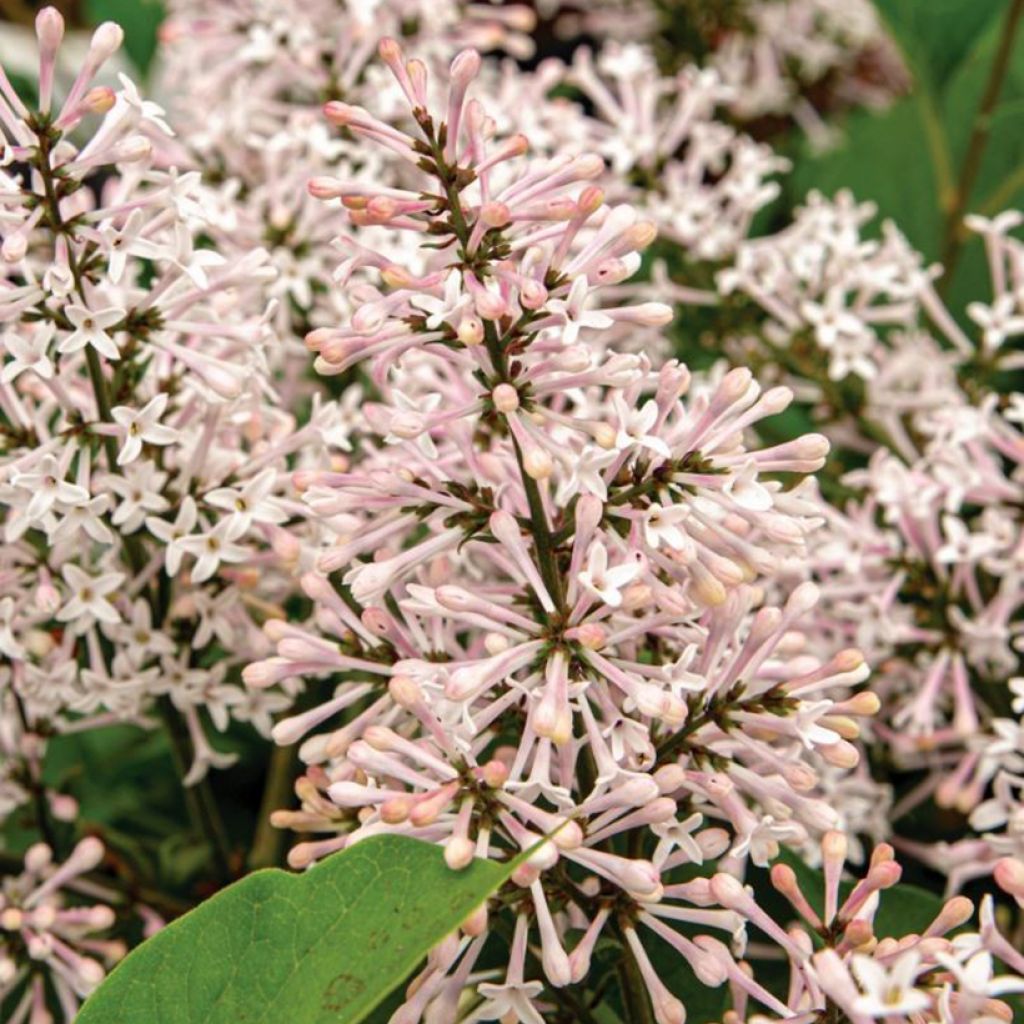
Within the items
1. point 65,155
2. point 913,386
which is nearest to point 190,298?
point 65,155

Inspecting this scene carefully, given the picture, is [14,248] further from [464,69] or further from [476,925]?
[476,925]

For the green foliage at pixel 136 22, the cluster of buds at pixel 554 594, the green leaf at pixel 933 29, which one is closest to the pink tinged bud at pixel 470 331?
the cluster of buds at pixel 554 594

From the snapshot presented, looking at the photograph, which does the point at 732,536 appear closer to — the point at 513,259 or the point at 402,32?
the point at 513,259

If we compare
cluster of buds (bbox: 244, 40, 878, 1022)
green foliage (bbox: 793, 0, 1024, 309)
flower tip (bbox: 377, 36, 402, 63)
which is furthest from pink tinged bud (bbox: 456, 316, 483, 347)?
green foliage (bbox: 793, 0, 1024, 309)

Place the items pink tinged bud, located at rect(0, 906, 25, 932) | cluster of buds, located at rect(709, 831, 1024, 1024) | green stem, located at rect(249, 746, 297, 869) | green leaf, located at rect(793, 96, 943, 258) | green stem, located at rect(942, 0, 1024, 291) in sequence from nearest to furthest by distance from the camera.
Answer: cluster of buds, located at rect(709, 831, 1024, 1024) → pink tinged bud, located at rect(0, 906, 25, 932) → green stem, located at rect(249, 746, 297, 869) → green stem, located at rect(942, 0, 1024, 291) → green leaf, located at rect(793, 96, 943, 258)

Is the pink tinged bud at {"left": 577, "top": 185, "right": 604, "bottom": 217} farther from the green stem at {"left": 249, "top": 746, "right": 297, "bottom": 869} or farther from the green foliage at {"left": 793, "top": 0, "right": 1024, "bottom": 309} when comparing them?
the green foliage at {"left": 793, "top": 0, "right": 1024, "bottom": 309}

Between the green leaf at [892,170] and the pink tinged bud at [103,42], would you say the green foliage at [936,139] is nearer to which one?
the green leaf at [892,170]
